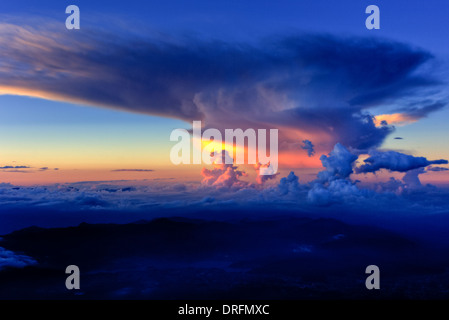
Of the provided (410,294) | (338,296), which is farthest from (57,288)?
(410,294)

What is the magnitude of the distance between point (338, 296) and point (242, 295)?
55714 mm
